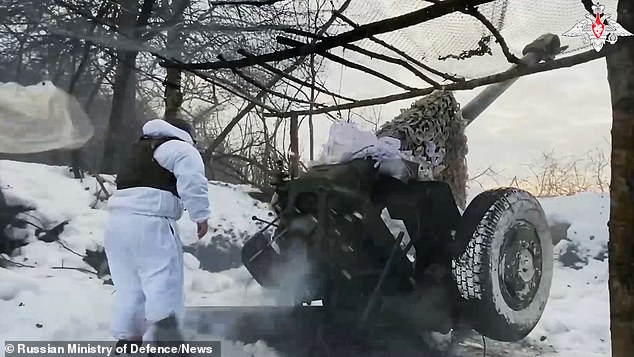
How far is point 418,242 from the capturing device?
1.93 m

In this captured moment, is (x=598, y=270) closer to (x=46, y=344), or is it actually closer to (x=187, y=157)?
(x=187, y=157)

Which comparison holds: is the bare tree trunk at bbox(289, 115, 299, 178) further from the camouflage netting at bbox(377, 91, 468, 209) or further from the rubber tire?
the rubber tire

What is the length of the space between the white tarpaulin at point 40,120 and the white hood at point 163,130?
0.51 feet

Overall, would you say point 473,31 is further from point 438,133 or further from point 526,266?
point 526,266

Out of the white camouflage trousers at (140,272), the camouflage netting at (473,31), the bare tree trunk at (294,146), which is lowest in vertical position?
the white camouflage trousers at (140,272)

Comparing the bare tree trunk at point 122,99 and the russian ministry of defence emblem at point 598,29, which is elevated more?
the russian ministry of defence emblem at point 598,29

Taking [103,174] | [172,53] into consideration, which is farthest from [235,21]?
[103,174]

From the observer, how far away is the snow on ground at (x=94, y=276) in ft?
6.01

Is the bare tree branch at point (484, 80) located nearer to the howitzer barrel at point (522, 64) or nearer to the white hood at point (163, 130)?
the howitzer barrel at point (522, 64)

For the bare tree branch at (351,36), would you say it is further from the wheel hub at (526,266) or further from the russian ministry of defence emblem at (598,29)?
the wheel hub at (526,266)

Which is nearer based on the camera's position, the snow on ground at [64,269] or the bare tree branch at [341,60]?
the snow on ground at [64,269]

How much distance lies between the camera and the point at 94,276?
1825 millimetres

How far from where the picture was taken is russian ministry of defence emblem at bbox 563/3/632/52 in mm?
1880

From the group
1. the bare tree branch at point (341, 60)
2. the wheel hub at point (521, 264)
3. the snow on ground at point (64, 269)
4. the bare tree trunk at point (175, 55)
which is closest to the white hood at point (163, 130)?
the bare tree trunk at point (175, 55)
